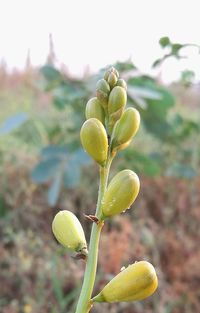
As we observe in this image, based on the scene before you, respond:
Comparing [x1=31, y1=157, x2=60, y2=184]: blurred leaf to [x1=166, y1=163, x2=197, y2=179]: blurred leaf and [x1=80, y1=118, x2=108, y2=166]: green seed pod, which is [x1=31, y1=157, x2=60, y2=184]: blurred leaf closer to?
[x1=166, y1=163, x2=197, y2=179]: blurred leaf

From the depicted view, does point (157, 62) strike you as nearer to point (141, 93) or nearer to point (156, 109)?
point (141, 93)

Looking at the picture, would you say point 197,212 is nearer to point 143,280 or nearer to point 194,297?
point 194,297

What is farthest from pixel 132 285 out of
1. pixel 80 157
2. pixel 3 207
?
pixel 3 207

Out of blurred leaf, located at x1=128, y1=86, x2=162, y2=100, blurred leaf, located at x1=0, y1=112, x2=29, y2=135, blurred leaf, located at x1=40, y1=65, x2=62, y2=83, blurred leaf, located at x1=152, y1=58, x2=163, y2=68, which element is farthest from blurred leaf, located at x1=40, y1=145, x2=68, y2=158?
blurred leaf, located at x1=152, y1=58, x2=163, y2=68

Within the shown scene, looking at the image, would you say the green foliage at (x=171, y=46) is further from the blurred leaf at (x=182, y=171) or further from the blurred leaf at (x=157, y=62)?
the blurred leaf at (x=182, y=171)

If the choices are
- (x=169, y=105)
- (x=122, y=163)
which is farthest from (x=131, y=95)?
(x=122, y=163)

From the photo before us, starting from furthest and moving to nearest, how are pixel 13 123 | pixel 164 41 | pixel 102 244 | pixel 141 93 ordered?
pixel 102 244 < pixel 13 123 < pixel 141 93 < pixel 164 41
